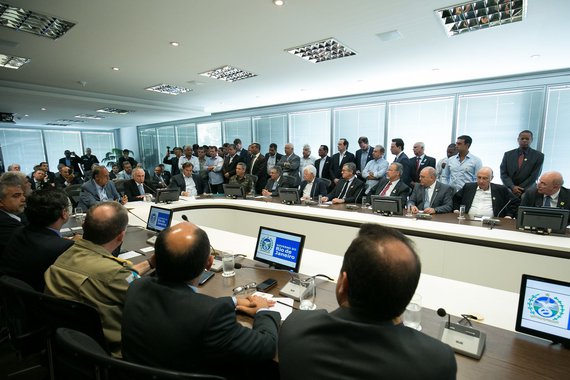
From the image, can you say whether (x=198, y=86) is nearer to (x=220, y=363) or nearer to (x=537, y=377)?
(x=220, y=363)

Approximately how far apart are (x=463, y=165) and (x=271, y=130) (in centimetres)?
553

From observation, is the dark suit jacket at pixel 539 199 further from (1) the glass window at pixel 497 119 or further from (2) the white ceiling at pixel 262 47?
(1) the glass window at pixel 497 119

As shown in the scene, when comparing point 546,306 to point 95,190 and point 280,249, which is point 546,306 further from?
point 95,190

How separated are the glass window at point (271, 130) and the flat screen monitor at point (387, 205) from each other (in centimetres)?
563

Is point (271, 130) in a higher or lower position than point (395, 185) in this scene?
higher

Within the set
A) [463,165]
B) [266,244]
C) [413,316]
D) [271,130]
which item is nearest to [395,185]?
[463,165]

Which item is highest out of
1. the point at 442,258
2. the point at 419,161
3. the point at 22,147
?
the point at 22,147

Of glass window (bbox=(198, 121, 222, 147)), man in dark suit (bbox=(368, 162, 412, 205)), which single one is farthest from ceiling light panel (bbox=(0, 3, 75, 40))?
glass window (bbox=(198, 121, 222, 147))

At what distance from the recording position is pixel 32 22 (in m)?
3.04

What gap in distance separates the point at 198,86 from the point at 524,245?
5872 mm

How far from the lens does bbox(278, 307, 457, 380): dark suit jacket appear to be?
637mm

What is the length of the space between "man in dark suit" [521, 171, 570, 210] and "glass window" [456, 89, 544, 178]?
2.92 meters

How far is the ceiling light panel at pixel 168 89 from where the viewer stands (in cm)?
597

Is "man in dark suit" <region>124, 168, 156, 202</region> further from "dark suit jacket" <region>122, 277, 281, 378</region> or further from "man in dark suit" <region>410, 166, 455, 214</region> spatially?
"man in dark suit" <region>410, 166, 455, 214</region>
